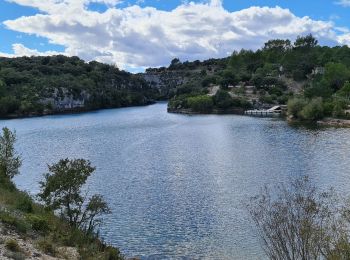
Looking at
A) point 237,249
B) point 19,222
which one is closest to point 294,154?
point 237,249

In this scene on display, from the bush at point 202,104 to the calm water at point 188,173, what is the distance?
208ft

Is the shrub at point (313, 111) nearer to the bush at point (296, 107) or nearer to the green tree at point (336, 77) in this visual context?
the bush at point (296, 107)

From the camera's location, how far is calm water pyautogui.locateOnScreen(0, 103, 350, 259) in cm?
3147

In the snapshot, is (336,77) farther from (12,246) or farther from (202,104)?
(12,246)

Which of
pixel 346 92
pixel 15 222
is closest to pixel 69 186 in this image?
pixel 15 222

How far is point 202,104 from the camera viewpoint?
548ft

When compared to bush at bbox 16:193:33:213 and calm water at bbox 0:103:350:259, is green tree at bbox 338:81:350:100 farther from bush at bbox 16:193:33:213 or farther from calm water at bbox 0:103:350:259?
bush at bbox 16:193:33:213

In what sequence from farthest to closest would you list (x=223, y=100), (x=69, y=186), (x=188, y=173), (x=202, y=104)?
(x=202, y=104), (x=223, y=100), (x=188, y=173), (x=69, y=186)

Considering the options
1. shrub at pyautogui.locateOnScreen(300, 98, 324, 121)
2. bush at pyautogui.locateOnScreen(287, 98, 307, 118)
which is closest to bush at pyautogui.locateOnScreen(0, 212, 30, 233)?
shrub at pyautogui.locateOnScreen(300, 98, 324, 121)

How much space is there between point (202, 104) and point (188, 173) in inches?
4528

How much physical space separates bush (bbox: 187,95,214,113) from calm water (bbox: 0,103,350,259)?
63.5 metres

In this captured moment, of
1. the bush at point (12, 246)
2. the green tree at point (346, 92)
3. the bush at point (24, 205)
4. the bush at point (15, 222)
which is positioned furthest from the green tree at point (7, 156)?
the green tree at point (346, 92)

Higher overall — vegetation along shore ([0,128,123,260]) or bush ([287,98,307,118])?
bush ([287,98,307,118])

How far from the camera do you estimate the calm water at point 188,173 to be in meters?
31.5
